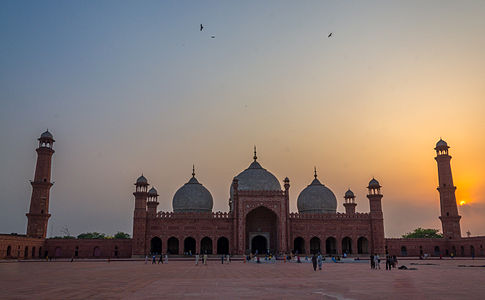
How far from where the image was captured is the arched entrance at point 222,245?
3312 centimetres

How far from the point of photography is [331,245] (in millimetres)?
34594

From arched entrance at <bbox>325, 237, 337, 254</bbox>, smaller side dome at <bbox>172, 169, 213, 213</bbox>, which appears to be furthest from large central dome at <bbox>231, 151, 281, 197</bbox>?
arched entrance at <bbox>325, 237, 337, 254</bbox>

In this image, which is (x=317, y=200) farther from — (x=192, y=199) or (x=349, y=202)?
(x=192, y=199)

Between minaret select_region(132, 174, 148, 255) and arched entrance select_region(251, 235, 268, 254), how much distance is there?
27.7ft

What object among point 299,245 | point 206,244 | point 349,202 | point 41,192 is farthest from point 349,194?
point 41,192

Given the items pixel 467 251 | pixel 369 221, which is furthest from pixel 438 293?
pixel 467 251

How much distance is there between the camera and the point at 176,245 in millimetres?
33281

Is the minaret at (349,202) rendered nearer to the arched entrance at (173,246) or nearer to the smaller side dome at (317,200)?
the smaller side dome at (317,200)

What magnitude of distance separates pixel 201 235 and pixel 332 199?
498 inches

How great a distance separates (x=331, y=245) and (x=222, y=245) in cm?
886

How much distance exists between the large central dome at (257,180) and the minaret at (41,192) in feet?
47.7

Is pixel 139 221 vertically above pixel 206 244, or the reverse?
pixel 139 221

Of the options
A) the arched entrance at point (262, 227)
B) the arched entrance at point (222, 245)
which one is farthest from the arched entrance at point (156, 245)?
the arched entrance at point (262, 227)

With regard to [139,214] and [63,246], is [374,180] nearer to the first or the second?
[139,214]
